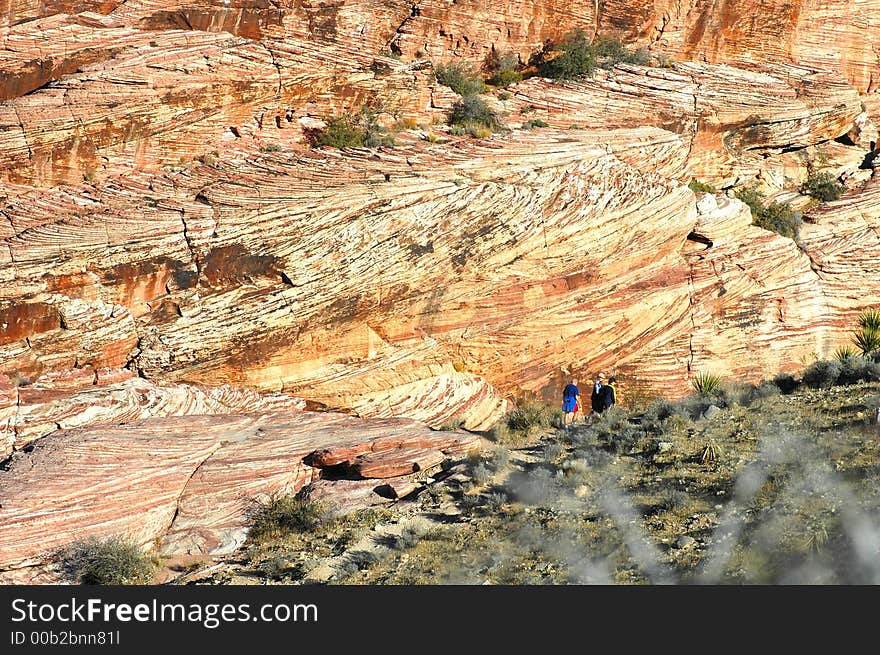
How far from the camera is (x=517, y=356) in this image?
19.7 m

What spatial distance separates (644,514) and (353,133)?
10.5 meters

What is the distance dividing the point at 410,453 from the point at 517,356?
4248 mm

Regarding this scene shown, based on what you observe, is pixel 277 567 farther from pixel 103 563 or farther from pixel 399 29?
pixel 399 29

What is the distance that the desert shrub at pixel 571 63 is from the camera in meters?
22.2

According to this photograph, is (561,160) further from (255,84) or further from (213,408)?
(213,408)

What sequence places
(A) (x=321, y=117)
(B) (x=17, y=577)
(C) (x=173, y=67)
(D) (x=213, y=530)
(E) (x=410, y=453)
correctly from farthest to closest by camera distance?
(A) (x=321, y=117)
(C) (x=173, y=67)
(E) (x=410, y=453)
(D) (x=213, y=530)
(B) (x=17, y=577)

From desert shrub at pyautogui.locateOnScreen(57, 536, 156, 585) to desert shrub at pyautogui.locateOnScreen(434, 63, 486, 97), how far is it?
12366 millimetres

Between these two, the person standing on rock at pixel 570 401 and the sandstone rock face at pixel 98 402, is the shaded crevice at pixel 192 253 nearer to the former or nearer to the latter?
the sandstone rock face at pixel 98 402

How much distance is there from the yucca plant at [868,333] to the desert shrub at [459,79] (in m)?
9.86

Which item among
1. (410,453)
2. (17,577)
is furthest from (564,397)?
(17,577)

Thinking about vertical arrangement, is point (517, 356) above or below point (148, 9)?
below

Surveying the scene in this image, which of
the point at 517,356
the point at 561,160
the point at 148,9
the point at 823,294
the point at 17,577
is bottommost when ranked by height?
the point at 17,577

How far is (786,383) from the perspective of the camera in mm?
18719

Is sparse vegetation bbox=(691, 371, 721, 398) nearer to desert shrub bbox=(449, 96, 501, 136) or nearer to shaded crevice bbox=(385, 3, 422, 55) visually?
desert shrub bbox=(449, 96, 501, 136)
